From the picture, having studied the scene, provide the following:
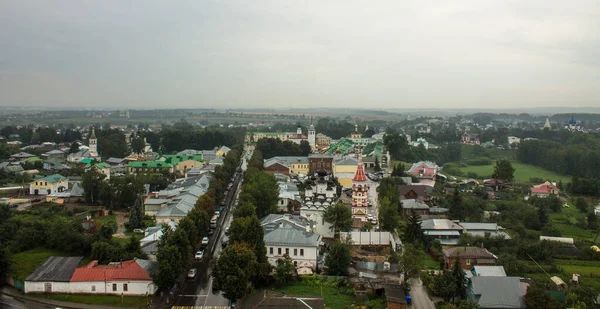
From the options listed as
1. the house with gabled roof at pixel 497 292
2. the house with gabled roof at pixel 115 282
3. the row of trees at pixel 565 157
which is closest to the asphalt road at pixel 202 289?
the house with gabled roof at pixel 115 282

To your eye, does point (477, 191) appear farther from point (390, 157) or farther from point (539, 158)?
point (539, 158)

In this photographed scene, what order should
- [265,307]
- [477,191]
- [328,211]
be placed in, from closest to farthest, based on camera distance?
[265,307], [328,211], [477,191]

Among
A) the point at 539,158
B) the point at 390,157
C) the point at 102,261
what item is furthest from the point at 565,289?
the point at 539,158

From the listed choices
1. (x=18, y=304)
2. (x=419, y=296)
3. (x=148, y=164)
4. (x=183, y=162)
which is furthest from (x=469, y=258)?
(x=183, y=162)

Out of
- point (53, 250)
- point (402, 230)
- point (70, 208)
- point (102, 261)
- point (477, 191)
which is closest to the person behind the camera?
point (102, 261)

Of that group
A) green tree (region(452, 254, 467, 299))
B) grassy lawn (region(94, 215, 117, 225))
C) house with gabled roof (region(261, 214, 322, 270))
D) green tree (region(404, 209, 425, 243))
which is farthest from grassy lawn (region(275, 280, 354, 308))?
grassy lawn (region(94, 215, 117, 225))

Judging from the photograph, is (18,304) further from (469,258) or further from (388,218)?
(469,258)
